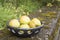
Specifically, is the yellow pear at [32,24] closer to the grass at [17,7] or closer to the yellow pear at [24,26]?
the yellow pear at [24,26]

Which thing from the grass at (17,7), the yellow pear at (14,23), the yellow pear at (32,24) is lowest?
the grass at (17,7)

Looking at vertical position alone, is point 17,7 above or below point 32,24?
below

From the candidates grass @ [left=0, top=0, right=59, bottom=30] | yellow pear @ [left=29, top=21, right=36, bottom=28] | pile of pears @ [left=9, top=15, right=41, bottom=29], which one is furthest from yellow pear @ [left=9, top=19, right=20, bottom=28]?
grass @ [left=0, top=0, right=59, bottom=30]

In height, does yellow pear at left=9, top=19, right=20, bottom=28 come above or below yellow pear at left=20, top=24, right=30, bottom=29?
above

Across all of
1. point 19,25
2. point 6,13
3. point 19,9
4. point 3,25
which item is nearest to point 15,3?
point 19,9

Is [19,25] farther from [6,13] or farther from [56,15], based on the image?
[56,15]

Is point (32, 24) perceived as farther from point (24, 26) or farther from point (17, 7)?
point (17, 7)

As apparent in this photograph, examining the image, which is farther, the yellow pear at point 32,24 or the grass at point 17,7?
the grass at point 17,7

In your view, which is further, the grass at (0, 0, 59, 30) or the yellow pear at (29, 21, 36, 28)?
the grass at (0, 0, 59, 30)

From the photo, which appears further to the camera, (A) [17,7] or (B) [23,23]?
(A) [17,7]

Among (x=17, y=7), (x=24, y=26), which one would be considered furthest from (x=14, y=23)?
(x=17, y=7)

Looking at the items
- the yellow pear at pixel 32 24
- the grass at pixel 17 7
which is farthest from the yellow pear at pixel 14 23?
the grass at pixel 17 7

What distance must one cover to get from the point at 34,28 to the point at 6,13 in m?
0.98

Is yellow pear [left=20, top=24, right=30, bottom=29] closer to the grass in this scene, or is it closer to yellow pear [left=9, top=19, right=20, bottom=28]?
yellow pear [left=9, top=19, right=20, bottom=28]
